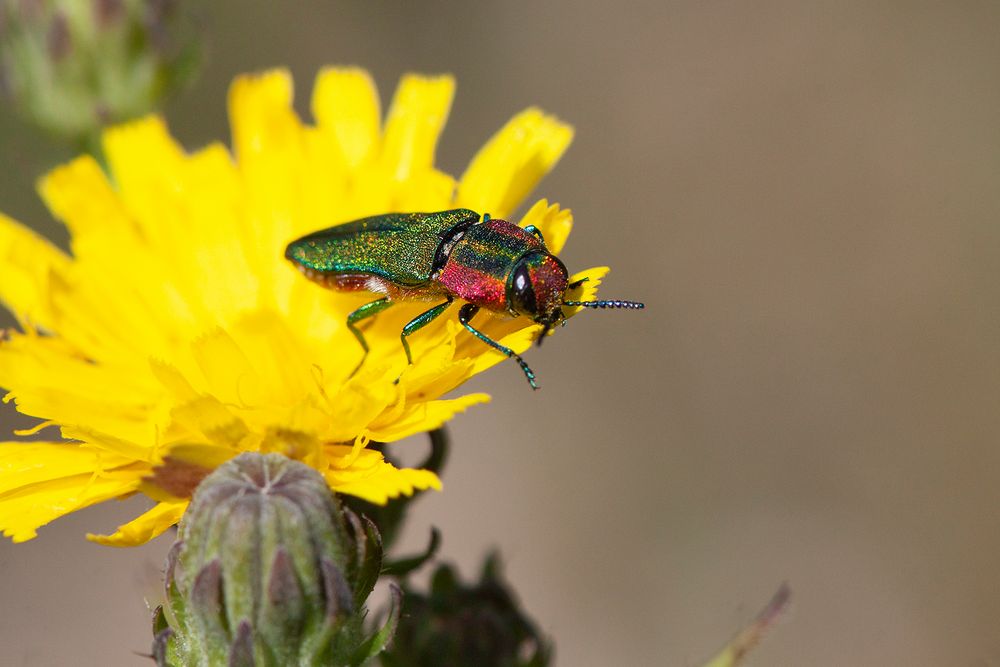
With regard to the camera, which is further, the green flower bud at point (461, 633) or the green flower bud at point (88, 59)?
the green flower bud at point (88, 59)

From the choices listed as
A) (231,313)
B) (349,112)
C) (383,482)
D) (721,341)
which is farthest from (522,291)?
(721,341)

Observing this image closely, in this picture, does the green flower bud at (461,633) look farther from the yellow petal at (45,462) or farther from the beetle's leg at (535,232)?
the beetle's leg at (535,232)

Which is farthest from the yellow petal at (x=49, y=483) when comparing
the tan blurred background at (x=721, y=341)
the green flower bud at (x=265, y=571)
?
the tan blurred background at (x=721, y=341)

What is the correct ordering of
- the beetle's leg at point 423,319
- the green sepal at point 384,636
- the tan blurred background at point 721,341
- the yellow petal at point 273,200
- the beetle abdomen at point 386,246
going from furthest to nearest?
the tan blurred background at point 721,341, the yellow petal at point 273,200, the beetle abdomen at point 386,246, the beetle's leg at point 423,319, the green sepal at point 384,636

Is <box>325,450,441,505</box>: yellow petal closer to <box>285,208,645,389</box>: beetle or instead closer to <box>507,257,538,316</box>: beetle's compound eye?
<box>285,208,645,389</box>: beetle

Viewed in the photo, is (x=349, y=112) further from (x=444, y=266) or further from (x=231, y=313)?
(x=444, y=266)

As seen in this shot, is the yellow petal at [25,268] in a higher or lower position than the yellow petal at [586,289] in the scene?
higher

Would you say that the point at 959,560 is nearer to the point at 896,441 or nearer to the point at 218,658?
the point at 896,441

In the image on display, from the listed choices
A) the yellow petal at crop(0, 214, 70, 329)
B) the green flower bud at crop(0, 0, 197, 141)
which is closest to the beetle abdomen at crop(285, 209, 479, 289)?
the yellow petal at crop(0, 214, 70, 329)
